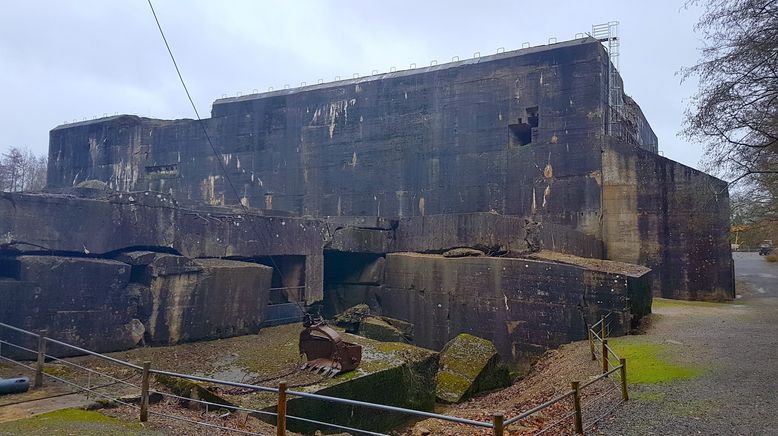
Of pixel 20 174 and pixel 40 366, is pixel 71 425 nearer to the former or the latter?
pixel 40 366

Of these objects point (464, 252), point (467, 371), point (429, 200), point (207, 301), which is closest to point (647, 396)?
point (467, 371)

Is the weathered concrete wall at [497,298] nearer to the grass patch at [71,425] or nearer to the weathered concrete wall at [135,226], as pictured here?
the weathered concrete wall at [135,226]

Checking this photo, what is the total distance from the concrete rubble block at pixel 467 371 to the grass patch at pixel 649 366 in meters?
2.18

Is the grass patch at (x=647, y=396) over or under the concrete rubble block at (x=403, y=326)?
over

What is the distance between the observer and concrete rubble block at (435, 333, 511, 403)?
30.6 feet

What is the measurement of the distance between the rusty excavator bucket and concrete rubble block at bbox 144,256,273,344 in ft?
6.88

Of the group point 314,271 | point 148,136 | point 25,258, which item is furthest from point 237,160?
point 25,258

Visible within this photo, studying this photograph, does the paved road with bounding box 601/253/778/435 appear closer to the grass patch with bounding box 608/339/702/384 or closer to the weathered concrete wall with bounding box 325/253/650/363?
the grass patch with bounding box 608/339/702/384

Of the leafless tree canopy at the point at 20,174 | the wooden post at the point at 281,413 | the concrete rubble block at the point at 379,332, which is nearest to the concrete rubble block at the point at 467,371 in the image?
the concrete rubble block at the point at 379,332

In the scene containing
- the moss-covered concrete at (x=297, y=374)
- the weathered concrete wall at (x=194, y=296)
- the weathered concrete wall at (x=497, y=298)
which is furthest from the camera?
the weathered concrete wall at (x=497, y=298)

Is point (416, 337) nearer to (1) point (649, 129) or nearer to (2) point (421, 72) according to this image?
(2) point (421, 72)

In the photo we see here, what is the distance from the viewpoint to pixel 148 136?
89.2ft

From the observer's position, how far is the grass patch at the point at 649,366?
7207mm

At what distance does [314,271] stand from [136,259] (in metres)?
4.55
